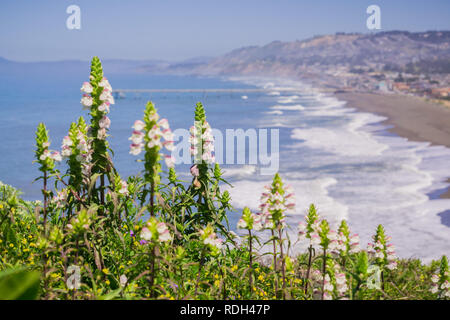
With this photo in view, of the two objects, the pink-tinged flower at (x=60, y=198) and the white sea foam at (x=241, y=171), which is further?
the white sea foam at (x=241, y=171)

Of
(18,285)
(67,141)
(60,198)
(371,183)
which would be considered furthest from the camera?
(371,183)

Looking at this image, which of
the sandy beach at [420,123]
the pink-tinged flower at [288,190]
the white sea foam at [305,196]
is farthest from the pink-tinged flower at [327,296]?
the sandy beach at [420,123]

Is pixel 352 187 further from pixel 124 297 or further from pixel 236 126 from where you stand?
pixel 236 126

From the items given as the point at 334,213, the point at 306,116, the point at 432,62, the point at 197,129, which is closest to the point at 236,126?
the point at 306,116

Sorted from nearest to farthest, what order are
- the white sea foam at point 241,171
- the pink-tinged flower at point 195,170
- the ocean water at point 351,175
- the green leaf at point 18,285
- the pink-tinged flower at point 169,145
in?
the green leaf at point 18,285, the pink-tinged flower at point 169,145, the pink-tinged flower at point 195,170, the ocean water at point 351,175, the white sea foam at point 241,171

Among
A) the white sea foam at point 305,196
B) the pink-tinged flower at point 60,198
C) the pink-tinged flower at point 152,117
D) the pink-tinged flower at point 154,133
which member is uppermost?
the pink-tinged flower at point 152,117

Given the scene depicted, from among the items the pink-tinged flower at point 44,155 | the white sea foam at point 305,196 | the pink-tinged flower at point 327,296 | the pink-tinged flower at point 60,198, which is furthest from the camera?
the white sea foam at point 305,196

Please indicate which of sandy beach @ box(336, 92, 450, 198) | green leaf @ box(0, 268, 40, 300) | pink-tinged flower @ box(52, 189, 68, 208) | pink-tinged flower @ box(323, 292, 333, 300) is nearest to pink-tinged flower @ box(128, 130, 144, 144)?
green leaf @ box(0, 268, 40, 300)

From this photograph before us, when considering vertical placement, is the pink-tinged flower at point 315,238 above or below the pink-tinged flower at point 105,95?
below

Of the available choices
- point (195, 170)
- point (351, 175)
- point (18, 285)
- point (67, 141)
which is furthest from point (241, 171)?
point (18, 285)

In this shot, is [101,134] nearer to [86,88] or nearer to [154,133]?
[86,88]

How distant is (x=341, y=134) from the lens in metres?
32.4

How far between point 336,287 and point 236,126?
3771cm

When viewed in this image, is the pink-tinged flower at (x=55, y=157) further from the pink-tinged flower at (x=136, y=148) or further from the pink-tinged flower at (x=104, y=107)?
the pink-tinged flower at (x=136, y=148)
